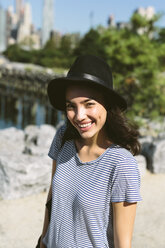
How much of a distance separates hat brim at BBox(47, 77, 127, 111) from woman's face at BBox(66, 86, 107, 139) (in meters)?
0.04

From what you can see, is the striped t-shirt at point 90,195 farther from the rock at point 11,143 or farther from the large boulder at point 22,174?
the rock at point 11,143

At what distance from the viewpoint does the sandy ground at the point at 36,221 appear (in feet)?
13.0

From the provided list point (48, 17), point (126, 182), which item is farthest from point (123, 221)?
point (48, 17)

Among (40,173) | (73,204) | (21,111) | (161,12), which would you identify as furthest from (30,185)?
(21,111)

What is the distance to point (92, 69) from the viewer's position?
153 cm

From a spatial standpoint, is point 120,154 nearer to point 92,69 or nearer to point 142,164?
point 92,69

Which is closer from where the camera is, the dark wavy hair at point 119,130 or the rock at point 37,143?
the dark wavy hair at point 119,130

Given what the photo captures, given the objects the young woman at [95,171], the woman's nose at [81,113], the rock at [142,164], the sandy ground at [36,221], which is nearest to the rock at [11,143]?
the sandy ground at [36,221]

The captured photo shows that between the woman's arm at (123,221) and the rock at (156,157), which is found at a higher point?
the woman's arm at (123,221)

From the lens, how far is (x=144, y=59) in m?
8.43

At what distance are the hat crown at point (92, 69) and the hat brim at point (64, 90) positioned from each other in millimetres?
34

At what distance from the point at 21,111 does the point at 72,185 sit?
52.5ft

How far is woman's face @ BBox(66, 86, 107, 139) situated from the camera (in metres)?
1.56

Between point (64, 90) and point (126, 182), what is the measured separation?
26.7 inches
